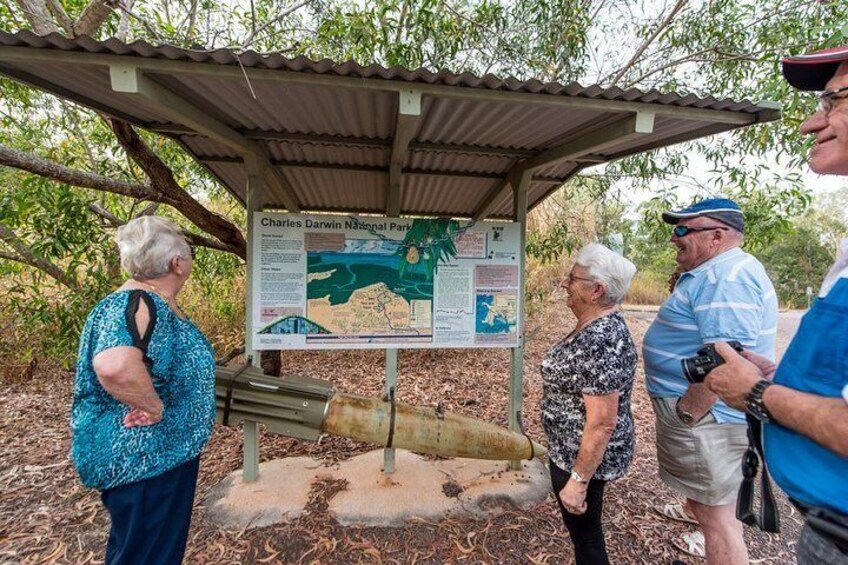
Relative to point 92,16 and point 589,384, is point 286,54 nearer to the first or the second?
point 92,16

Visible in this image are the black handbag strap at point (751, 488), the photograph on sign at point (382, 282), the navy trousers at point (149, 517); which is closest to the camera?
the black handbag strap at point (751, 488)

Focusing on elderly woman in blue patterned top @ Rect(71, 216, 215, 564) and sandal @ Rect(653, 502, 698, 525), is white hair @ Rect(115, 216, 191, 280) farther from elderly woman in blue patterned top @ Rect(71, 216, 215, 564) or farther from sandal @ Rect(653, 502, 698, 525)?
sandal @ Rect(653, 502, 698, 525)

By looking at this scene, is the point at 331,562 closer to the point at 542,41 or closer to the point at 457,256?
the point at 457,256

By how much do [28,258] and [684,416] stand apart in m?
5.80

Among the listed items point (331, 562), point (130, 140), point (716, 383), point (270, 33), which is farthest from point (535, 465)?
point (270, 33)

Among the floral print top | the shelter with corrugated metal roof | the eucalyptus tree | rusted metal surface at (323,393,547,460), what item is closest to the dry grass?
the eucalyptus tree

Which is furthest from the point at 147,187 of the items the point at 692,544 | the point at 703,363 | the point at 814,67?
the point at 692,544

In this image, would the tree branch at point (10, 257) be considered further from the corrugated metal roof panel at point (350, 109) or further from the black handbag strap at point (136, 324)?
the black handbag strap at point (136, 324)

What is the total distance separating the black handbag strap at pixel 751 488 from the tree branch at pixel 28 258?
5.07 meters

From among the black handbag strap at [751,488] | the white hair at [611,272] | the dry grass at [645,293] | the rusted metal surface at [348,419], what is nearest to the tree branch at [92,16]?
the rusted metal surface at [348,419]

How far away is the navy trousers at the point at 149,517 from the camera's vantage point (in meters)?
1.62

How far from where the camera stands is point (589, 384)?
5.54 ft

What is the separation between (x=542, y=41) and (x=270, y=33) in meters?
3.39

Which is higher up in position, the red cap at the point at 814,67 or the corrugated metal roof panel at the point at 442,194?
the corrugated metal roof panel at the point at 442,194
